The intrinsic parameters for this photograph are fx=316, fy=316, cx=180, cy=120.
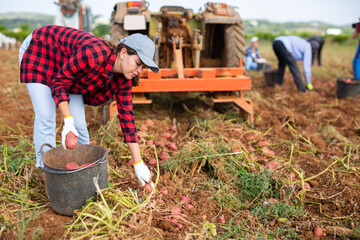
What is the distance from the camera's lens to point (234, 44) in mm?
4570

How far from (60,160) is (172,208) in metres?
0.90

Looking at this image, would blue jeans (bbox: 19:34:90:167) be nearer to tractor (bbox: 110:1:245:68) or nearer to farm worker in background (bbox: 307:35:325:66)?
tractor (bbox: 110:1:245:68)

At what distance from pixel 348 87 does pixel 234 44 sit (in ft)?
9.26

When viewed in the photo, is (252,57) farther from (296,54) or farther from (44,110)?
(44,110)

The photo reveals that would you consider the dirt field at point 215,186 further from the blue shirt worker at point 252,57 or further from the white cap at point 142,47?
the blue shirt worker at point 252,57

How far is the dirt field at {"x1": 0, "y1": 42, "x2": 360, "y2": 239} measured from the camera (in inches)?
81.3

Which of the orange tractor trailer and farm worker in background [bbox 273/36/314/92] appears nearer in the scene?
the orange tractor trailer

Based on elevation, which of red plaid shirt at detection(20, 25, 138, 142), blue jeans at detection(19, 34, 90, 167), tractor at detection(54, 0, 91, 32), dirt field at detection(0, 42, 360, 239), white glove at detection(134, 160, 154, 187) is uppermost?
tractor at detection(54, 0, 91, 32)

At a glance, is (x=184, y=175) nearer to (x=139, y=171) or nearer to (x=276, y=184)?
(x=139, y=171)

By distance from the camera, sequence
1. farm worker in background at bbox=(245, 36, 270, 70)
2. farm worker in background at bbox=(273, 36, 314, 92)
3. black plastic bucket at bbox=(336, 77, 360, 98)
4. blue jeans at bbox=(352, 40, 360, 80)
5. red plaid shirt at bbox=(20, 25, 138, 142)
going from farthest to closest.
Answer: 1. farm worker in background at bbox=(245, 36, 270, 70)
2. farm worker in background at bbox=(273, 36, 314, 92)
3. blue jeans at bbox=(352, 40, 360, 80)
4. black plastic bucket at bbox=(336, 77, 360, 98)
5. red plaid shirt at bbox=(20, 25, 138, 142)

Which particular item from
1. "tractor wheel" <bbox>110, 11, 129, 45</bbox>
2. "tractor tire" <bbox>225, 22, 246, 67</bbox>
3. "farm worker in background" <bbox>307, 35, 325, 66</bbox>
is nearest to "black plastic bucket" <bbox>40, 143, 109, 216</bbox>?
"tractor wheel" <bbox>110, 11, 129, 45</bbox>

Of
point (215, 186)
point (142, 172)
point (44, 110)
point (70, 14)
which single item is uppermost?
point (70, 14)

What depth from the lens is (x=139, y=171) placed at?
238cm

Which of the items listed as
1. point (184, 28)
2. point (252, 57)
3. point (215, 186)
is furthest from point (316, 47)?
point (215, 186)
